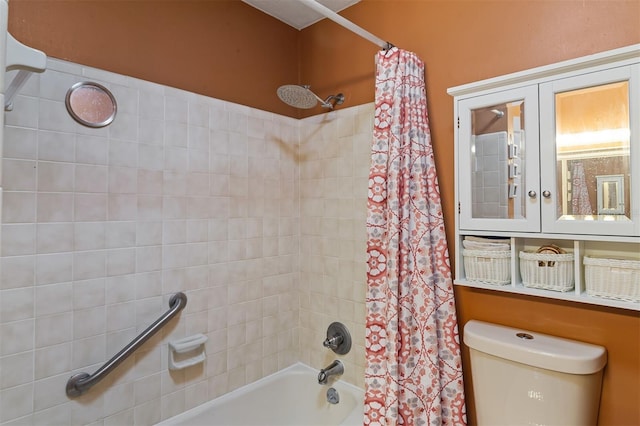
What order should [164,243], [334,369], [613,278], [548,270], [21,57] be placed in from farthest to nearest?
[334,369]
[164,243]
[548,270]
[613,278]
[21,57]

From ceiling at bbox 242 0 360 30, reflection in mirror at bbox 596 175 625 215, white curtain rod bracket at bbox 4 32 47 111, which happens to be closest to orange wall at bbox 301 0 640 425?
ceiling at bbox 242 0 360 30

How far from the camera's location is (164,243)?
1592 millimetres

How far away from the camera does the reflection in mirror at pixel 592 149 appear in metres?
1.11

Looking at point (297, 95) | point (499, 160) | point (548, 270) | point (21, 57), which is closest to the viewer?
point (21, 57)

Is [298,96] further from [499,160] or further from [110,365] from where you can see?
[110,365]

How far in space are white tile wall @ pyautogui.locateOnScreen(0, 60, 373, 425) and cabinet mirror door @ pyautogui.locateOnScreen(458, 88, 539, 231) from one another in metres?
0.57

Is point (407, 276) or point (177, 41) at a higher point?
point (177, 41)

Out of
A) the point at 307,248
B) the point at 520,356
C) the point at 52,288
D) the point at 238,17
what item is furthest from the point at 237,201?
the point at 520,356

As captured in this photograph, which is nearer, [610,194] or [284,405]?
[610,194]

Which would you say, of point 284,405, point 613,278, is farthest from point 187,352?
point 613,278

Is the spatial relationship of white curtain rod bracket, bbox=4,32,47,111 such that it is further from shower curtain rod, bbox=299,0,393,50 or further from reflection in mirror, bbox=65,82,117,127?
shower curtain rod, bbox=299,0,393,50

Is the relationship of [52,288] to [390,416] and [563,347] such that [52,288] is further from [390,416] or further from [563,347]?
[563,347]

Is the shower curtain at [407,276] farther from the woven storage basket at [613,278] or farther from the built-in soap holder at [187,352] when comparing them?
the built-in soap holder at [187,352]

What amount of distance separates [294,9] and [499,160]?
143 centimetres
